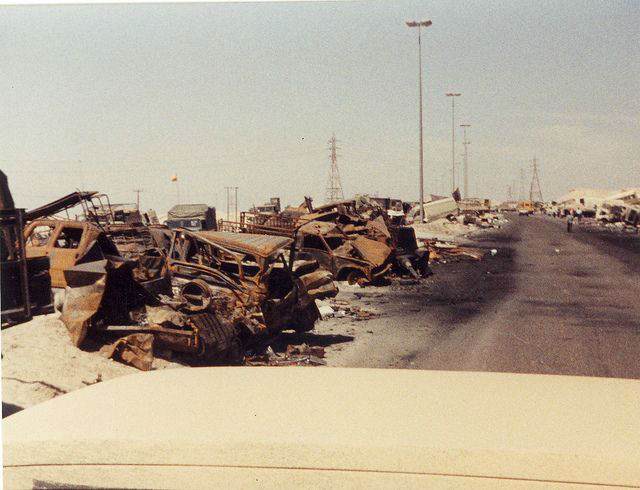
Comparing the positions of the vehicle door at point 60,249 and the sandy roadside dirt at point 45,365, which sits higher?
the vehicle door at point 60,249

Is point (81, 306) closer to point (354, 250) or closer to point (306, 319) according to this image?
point (306, 319)

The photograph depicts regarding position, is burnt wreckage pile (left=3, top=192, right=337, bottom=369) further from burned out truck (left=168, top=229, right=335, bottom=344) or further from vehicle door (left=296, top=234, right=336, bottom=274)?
vehicle door (left=296, top=234, right=336, bottom=274)

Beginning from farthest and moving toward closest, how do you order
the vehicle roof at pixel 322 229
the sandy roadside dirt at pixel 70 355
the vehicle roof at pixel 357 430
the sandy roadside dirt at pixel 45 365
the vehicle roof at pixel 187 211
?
the vehicle roof at pixel 187 211 < the vehicle roof at pixel 322 229 < the sandy roadside dirt at pixel 70 355 < the sandy roadside dirt at pixel 45 365 < the vehicle roof at pixel 357 430

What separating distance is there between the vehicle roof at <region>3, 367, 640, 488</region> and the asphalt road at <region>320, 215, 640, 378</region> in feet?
24.8

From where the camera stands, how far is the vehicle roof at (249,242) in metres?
9.85

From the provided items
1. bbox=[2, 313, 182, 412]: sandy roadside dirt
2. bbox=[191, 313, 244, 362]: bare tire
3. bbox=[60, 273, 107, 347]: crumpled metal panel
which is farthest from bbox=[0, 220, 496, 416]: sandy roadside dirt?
bbox=[191, 313, 244, 362]: bare tire

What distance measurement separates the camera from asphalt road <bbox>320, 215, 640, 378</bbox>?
366 inches

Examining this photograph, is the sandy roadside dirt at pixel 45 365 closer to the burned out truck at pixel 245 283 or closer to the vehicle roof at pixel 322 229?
the burned out truck at pixel 245 283

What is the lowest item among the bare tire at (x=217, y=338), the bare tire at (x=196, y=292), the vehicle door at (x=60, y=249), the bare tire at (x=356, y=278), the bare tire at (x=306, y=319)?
the bare tire at (x=356, y=278)

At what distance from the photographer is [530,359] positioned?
9.29 m

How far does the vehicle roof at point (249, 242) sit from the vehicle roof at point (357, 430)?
8.29 meters

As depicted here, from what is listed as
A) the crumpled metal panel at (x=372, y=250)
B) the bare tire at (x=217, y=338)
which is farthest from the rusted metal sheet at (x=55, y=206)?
the crumpled metal panel at (x=372, y=250)

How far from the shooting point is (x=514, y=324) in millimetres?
12156

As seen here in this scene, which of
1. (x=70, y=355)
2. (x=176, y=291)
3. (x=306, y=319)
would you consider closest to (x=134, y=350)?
(x=70, y=355)
